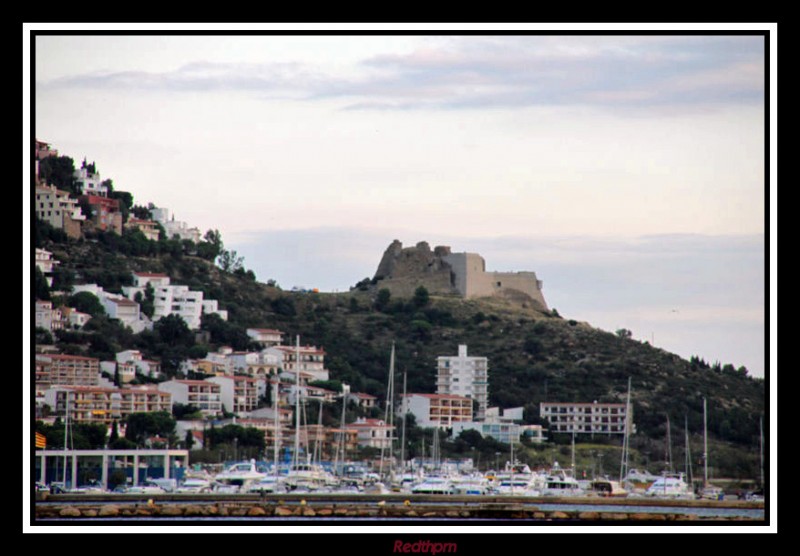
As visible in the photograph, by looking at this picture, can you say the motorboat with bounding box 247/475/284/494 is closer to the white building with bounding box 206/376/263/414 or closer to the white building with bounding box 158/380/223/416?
the white building with bounding box 158/380/223/416

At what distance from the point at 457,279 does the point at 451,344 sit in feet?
25.8

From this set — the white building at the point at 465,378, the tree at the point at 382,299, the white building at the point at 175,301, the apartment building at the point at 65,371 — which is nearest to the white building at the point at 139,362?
the apartment building at the point at 65,371

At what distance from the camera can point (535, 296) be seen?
5538 centimetres

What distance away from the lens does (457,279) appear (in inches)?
2215

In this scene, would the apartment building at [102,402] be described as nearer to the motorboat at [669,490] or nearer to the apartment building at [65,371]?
the apartment building at [65,371]

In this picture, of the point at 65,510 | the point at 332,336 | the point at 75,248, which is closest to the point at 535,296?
the point at 332,336

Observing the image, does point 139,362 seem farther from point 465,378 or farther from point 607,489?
point 607,489

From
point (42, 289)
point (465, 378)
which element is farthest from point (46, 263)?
point (465, 378)

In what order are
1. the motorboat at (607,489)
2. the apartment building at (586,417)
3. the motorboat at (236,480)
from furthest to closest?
the apartment building at (586,417)
the motorboat at (607,489)
the motorboat at (236,480)

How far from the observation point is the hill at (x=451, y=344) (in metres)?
40.3

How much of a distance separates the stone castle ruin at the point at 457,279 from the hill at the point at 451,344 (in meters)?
0.63

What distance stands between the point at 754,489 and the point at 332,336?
21.5 meters

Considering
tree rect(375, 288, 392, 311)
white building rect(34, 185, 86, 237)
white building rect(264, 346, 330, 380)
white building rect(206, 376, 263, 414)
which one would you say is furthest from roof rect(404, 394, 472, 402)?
white building rect(34, 185, 86, 237)
